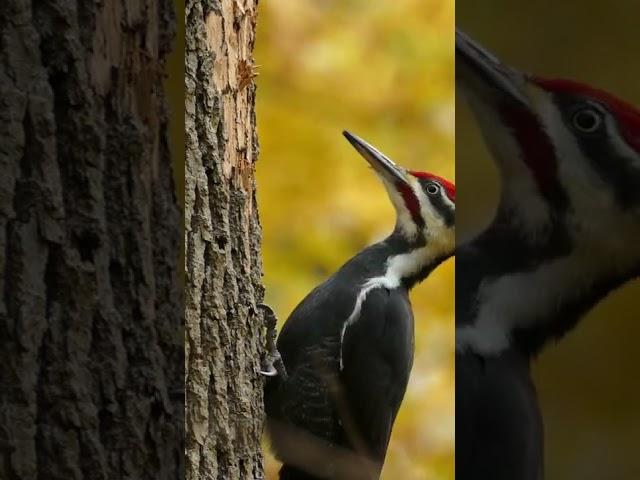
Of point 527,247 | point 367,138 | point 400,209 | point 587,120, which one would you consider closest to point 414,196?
point 400,209

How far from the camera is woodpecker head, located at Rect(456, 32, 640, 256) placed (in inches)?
69.3

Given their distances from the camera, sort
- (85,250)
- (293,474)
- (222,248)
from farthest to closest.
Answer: (293,474) < (222,248) < (85,250)

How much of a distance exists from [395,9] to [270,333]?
65cm

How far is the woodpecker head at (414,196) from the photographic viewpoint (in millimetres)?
1768

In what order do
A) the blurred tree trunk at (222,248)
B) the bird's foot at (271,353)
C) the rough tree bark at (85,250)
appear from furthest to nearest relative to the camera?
the bird's foot at (271,353) → the blurred tree trunk at (222,248) → the rough tree bark at (85,250)

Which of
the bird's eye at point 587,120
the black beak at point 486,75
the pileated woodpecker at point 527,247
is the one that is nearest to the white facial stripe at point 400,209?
the pileated woodpecker at point 527,247

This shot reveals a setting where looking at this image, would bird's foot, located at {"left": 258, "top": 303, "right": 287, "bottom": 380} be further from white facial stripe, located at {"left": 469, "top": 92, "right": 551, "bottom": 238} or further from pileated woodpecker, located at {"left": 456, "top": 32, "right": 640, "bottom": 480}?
white facial stripe, located at {"left": 469, "top": 92, "right": 551, "bottom": 238}

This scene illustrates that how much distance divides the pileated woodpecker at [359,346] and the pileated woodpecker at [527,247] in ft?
0.37

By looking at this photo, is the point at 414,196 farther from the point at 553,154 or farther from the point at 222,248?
the point at 222,248

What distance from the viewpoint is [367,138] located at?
5.83 feet

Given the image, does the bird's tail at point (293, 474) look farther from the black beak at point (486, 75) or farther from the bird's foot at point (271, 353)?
the black beak at point (486, 75)

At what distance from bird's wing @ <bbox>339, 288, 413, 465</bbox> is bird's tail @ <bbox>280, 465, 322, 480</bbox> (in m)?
0.10

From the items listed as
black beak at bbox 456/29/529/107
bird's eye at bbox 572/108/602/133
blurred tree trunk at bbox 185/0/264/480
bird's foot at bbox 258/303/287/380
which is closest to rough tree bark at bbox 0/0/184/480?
blurred tree trunk at bbox 185/0/264/480

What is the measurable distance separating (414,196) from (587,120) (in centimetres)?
36
